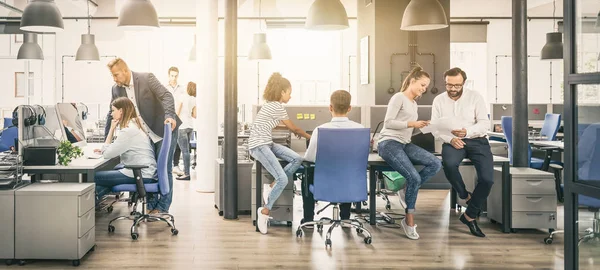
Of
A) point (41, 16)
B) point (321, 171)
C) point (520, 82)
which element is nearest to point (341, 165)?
point (321, 171)

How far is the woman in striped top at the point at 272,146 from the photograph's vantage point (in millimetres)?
5398

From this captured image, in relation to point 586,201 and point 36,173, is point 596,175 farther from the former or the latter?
point 36,173

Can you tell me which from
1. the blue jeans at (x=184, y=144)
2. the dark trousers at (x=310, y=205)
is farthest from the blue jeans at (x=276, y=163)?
the blue jeans at (x=184, y=144)

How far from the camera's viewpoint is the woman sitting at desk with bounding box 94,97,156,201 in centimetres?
515

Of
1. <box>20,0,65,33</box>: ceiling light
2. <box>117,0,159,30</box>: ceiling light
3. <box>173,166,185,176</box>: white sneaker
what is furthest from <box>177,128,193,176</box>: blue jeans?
<box>117,0,159,30</box>: ceiling light

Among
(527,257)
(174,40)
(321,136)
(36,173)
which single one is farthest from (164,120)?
(174,40)

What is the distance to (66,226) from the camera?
4254mm

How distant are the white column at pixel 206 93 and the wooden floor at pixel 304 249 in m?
2.00

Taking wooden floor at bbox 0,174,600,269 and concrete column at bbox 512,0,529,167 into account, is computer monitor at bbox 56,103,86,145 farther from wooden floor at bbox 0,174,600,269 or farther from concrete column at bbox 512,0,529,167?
concrete column at bbox 512,0,529,167

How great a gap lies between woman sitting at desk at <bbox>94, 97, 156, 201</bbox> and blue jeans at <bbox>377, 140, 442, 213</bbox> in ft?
6.84

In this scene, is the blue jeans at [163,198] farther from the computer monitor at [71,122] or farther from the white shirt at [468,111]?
the white shirt at [468,111]

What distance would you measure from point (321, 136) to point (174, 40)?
959 centimetres

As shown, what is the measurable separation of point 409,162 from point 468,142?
23.9 inches

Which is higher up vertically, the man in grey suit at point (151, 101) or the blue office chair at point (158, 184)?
the man in grey suit at point (151, 101)
